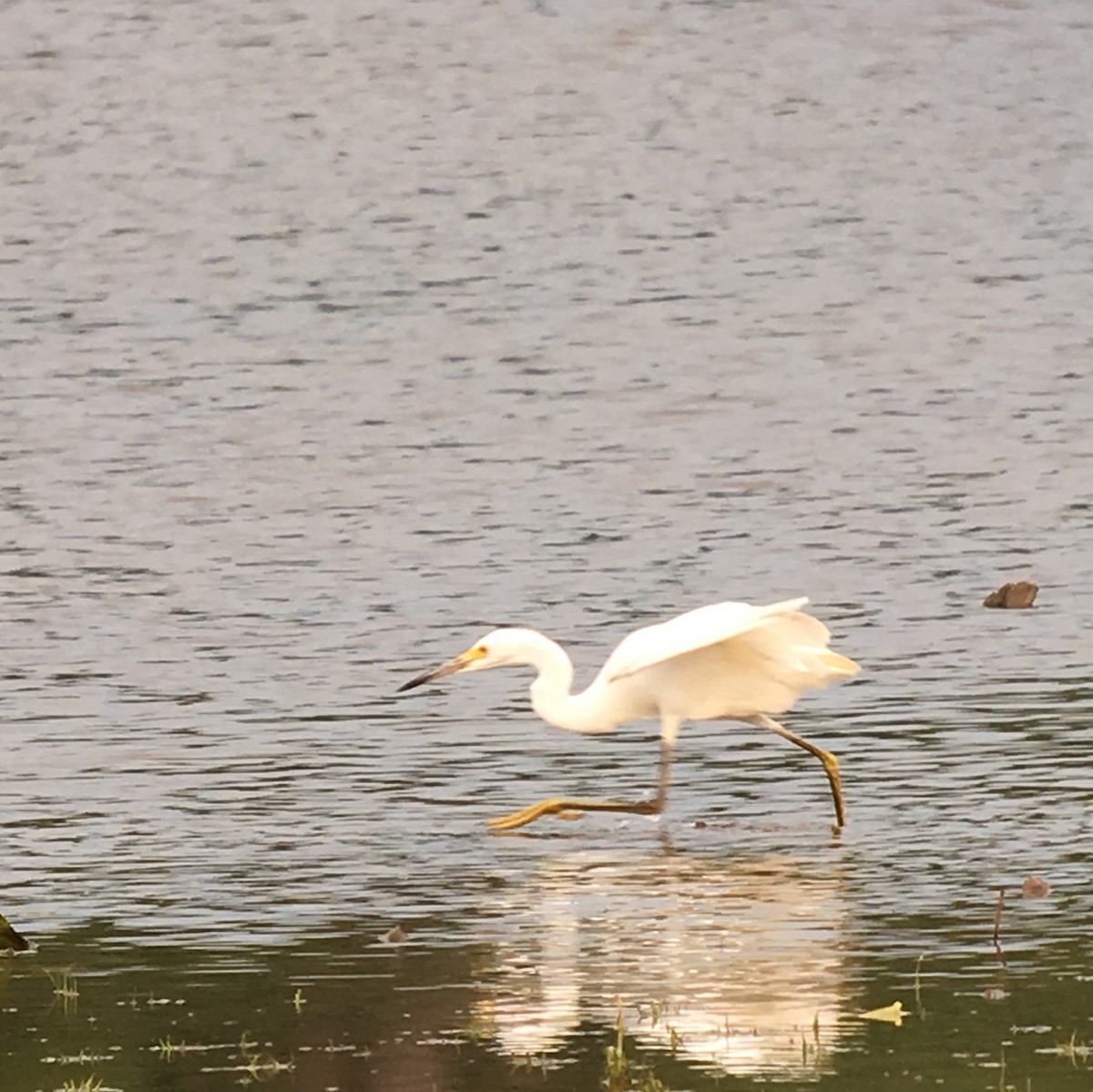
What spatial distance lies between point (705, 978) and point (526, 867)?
2194mm

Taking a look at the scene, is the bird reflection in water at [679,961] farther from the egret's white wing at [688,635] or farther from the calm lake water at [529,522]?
the egret's white wing at [688,635]

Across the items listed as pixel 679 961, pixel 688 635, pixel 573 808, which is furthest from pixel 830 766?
pixel 679 961

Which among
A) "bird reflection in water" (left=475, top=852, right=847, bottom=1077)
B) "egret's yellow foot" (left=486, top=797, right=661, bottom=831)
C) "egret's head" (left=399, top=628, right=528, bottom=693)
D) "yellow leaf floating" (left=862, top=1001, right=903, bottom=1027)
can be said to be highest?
"egret's head" (left=399, top=628, right=528, bottom=693)

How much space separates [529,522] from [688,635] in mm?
6379

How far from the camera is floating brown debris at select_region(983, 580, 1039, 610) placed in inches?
665

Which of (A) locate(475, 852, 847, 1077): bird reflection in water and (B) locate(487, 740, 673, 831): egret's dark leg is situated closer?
(A) locate(475, 852, 847, 1077): bird reflection in water

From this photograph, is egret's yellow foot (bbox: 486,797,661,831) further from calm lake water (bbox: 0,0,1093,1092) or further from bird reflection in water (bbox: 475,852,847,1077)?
bird reflection in water (bbox: 475,852,847,1077)

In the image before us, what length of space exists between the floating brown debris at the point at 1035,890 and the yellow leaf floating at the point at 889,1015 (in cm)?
169

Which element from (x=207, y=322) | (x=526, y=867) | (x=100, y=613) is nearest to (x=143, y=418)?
(x=207, y=322)

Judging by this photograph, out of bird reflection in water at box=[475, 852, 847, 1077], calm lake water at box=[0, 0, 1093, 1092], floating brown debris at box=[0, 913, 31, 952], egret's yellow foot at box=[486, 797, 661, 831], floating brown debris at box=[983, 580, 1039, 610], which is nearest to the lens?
bird reflection in water at box=[475, 852, 847, 1077]

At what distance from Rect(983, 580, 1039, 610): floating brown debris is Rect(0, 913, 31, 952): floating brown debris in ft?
24.6

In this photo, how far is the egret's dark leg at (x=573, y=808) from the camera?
12469 mm

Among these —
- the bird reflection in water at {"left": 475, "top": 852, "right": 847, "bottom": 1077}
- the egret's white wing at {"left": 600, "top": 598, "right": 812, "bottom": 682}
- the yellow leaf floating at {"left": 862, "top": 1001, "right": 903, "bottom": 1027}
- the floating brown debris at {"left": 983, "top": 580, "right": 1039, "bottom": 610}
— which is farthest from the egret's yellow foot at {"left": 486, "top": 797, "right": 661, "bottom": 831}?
the floating brown debris at {"left": 983, "top": 580, "right": 1039, "bottom": 610}

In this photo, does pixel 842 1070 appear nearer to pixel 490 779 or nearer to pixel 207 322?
pixel 490 779
